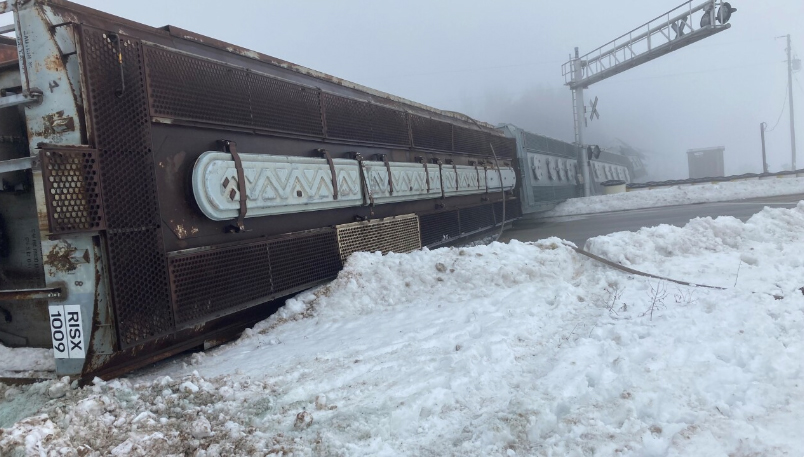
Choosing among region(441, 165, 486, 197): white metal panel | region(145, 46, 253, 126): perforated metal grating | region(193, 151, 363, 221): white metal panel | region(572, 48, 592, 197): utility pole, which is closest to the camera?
region(145, 46, 253, 126): perforated metal grating

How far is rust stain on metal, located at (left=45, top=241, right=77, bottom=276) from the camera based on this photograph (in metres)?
4.01

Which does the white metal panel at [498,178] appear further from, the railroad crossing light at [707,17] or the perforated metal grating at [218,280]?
the perforated metal grating at [218,280]

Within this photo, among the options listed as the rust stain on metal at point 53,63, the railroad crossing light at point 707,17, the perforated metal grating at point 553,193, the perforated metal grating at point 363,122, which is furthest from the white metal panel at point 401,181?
the railroad crossing light at point 707,17

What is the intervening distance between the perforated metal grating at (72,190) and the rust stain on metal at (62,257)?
10.3 inches

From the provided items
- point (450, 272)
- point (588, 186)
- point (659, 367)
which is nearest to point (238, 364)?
point (450, 272)

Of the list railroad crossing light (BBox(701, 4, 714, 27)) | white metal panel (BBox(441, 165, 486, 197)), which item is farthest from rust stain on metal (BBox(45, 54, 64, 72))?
railroad crossing light (BBox(701, 4, 714, 27))

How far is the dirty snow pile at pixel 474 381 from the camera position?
9.55 ft

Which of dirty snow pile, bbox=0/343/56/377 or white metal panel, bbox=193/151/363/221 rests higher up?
white metal panel, bbox=193/151/363/221

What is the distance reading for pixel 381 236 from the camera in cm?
792

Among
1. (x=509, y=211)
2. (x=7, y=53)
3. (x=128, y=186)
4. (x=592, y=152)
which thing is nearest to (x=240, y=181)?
(x=128, y=186)

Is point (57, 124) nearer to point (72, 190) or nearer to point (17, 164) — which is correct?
point (17, 164)

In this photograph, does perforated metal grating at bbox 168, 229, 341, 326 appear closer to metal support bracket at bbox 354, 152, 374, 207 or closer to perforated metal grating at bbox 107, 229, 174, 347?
perforated metal grating at bbox 107, 229, 174, 347

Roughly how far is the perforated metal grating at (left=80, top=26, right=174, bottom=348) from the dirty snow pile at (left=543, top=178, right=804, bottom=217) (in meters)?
16.4

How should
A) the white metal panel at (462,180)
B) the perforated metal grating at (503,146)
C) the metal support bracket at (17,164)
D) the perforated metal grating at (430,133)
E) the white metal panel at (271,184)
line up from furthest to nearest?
the perforated metal grating at (503,146) → the white metal panel at (462,180) → the perforated metal grating at (430,133) → the white metal panel at (271,184) → the metal support bracket at (17,164)
